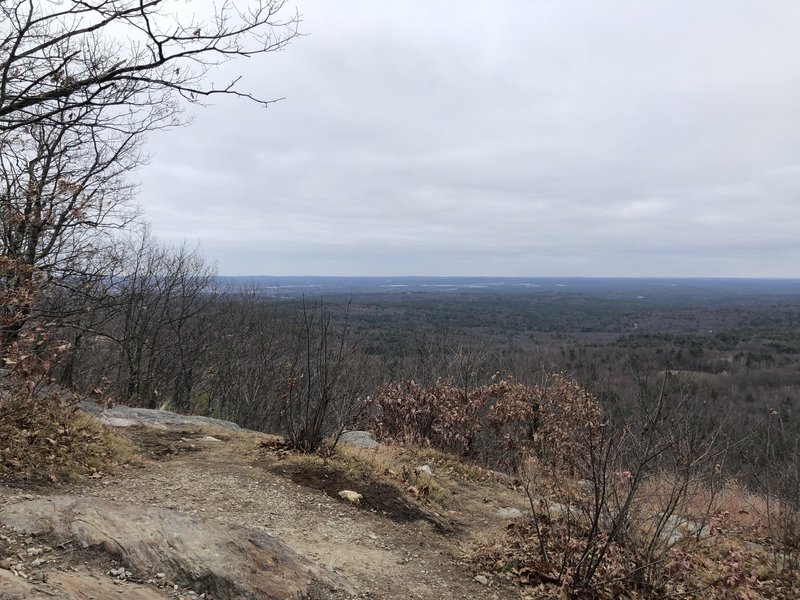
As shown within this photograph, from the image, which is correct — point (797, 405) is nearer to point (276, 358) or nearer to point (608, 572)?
point (276, 358)

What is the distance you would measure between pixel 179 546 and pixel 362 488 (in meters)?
2.87

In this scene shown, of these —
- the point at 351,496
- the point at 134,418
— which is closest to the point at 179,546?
the point at 351,496

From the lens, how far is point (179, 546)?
3.75m

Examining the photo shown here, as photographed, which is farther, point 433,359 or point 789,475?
point 433,359

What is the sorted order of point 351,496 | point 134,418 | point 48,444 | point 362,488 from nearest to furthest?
point 48,444 < point 351,496 < point 362,488 < point 134,418

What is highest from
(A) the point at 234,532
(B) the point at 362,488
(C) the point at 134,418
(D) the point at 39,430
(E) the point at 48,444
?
(D) the point at 39,430

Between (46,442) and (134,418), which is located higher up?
(46,442)

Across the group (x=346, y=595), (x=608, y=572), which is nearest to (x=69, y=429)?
(x=346, y=595)

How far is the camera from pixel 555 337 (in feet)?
333

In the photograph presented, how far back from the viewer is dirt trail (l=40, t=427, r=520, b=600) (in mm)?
4559

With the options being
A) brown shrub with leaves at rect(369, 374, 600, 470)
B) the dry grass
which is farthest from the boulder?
brown shrub with leaves at rect(369, 374, 600, 470)

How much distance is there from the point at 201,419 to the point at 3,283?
4886mm

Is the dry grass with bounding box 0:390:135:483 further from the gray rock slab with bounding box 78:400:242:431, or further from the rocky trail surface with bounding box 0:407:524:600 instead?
the gray rock slab with bounding box 78:400:242:431

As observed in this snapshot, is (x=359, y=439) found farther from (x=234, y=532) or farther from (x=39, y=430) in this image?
(x=234, y=532)
